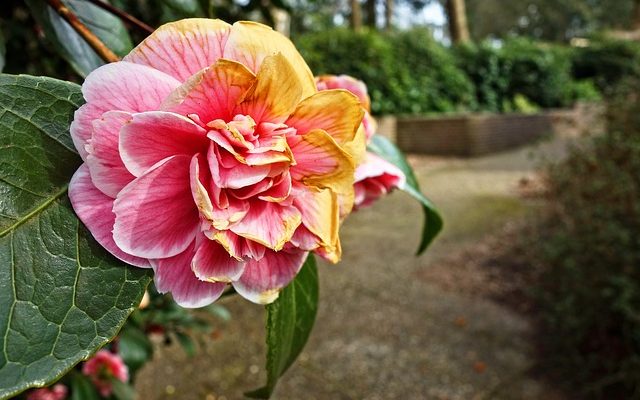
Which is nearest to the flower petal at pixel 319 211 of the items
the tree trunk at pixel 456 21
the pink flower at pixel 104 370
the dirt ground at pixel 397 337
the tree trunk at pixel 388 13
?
the pink flower at pixel 104 370

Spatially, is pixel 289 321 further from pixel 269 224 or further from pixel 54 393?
pixel 54 393

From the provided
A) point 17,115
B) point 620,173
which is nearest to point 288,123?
point 17,115

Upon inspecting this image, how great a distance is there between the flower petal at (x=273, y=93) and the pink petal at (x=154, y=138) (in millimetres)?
42

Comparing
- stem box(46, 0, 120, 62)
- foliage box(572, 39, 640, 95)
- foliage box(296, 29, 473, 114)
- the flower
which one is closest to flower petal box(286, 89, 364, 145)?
the flower

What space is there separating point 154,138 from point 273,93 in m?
0.09

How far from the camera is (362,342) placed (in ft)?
12.1

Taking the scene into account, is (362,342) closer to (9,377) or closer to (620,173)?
(620,173)

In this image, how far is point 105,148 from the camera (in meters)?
0.40

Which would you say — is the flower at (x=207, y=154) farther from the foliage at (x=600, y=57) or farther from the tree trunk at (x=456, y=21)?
the foliage at (x=600, y=57)

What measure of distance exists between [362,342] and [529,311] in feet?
3.71

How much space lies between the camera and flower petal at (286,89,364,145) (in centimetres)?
44

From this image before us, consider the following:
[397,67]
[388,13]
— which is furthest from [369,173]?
[388,13]

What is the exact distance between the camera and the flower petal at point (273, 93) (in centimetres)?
42

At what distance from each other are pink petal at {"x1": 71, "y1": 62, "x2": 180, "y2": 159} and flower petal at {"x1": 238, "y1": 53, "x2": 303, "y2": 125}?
7 cm
